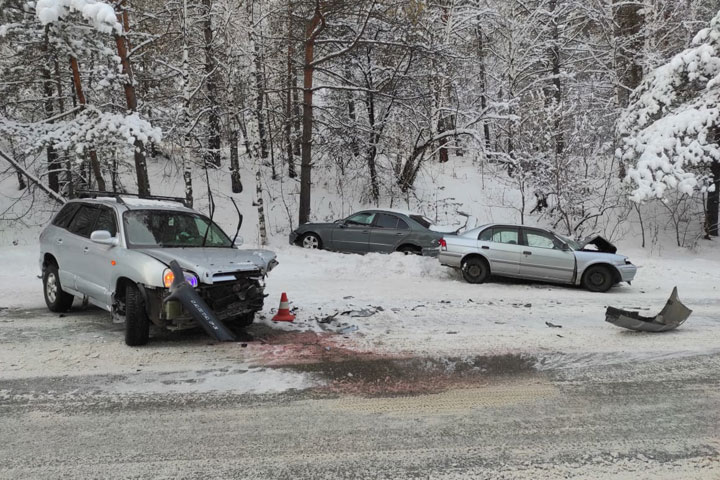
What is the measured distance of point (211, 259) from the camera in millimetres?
5695

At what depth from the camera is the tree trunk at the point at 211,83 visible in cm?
1616

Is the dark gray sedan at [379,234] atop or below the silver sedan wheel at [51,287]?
atop

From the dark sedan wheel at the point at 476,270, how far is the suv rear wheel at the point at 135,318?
7.29 m

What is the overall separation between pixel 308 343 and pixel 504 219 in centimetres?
1550

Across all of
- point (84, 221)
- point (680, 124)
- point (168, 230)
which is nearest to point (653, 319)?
point (168, 230)

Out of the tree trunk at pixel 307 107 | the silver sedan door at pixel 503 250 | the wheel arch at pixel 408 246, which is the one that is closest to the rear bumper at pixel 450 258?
the silver sedan door at pixel 503 250

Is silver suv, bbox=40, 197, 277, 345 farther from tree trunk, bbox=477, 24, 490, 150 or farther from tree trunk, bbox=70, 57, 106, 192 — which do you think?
tree trunk, bbox=477, 24, 490, 150

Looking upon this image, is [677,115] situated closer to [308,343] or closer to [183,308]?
[308,343]

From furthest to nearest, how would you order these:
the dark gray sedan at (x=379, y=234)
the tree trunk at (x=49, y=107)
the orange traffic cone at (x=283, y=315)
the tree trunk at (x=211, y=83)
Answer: the tree trunk at (x=211, y=83) < the tree trunk at (x=49, y=107) < the dark gray sedan at (x=379, y=234) < the orange traffic cone at (x=283, y=315)

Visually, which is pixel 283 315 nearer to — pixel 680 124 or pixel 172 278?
pixel 172 278

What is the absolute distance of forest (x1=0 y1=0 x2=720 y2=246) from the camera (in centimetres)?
1274

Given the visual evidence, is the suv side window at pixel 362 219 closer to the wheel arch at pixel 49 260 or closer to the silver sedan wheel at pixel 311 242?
the silver sedan wheel at pixel 311 242

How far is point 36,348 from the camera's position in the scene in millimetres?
5539

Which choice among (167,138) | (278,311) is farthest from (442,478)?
(167,138)
